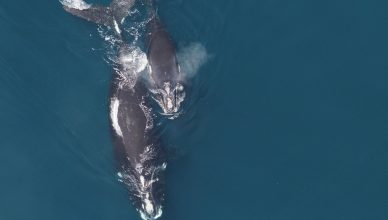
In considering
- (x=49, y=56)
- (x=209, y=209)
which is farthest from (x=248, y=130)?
(x=49, y=56)

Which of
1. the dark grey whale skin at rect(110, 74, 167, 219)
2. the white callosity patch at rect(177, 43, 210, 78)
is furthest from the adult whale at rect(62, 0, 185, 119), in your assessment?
the dark grey whale skin at rect(110, 74, 167, 219)

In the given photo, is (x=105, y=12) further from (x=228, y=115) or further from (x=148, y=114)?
(x=228, y=115)

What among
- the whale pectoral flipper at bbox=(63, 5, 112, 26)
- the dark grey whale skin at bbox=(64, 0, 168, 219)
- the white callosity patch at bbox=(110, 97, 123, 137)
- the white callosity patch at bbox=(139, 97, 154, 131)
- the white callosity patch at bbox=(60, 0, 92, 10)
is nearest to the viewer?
the dark grey whale skin at bbox=(64, 0, 168, 219)

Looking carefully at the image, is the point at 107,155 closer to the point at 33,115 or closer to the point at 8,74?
the point at 33,115

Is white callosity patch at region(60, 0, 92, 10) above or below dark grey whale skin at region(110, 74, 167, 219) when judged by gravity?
above

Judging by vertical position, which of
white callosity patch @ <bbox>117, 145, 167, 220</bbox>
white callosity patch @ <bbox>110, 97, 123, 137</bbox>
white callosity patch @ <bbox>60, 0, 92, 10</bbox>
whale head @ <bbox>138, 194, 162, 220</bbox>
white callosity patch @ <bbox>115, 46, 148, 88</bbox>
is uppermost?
white callosity patch @ <bbox>60, 0, 92, 10</bbox>

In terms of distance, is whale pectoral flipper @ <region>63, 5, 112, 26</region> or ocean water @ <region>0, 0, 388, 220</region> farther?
whale pectoral flipper @ <region>63, 5, 112, 26</region>

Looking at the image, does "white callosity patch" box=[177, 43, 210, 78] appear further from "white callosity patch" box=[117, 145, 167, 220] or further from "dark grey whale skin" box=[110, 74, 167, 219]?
"white callosity patch" box=[117, 145, 167, 220]

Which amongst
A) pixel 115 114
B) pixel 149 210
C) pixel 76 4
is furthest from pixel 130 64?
pixel 149 210
